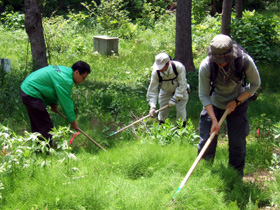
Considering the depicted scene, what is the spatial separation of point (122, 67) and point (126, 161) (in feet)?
23.2

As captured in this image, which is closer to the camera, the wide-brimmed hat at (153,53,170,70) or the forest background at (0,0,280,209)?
the forest background at (0,0,280,209)

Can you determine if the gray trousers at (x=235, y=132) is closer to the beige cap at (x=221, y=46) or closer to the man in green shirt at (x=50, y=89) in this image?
the beige cap at (x=221, y=46)

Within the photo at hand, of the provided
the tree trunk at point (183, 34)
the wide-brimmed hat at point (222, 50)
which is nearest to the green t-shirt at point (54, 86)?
the wide-brimmed hat at point (222, 50)

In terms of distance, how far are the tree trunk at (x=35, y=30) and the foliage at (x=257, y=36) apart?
6.30 metres

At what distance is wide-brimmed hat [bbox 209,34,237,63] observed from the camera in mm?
3699

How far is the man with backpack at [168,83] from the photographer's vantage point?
580cm

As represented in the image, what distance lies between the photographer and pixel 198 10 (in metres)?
17.7

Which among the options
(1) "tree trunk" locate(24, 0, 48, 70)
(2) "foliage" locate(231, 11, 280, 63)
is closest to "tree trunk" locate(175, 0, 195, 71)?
(2) "foliage" locate(231, 11, 280, 63)

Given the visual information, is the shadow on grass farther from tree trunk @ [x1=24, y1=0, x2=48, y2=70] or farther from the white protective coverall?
tree trunk @ [x1=24, y1=0, x2=48, y2=70]

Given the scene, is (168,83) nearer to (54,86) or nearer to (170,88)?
(170,88)

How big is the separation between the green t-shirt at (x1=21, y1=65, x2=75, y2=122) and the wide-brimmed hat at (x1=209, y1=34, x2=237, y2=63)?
2.19m

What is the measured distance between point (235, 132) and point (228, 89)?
0.57 metres

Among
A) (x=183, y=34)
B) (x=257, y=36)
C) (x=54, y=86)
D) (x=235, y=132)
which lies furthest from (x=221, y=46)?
(x=257, y=36)

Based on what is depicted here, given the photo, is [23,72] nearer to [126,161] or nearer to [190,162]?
[126,161]
